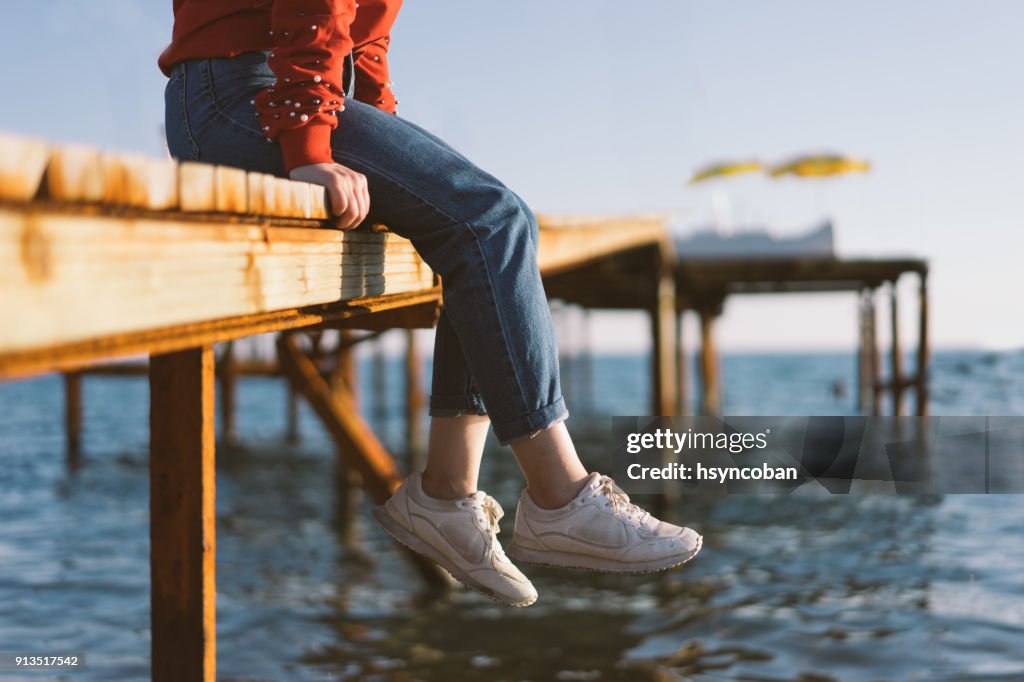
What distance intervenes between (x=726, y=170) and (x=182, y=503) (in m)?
29.0

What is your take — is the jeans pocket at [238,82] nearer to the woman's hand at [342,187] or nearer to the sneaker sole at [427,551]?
the woman's hand at [342,187]

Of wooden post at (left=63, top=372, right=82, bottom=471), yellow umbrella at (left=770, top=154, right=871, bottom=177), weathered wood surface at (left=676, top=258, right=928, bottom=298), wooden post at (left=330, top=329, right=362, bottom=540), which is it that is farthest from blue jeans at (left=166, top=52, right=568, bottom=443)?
yellow umbrella at (left=770, top=154, right=871, bottom=177)

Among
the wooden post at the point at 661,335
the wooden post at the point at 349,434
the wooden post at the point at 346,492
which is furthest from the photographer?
the wooden post at the point at 661,335

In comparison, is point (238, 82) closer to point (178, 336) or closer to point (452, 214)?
point (452, 214)

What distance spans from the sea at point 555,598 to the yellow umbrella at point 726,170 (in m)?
18.8

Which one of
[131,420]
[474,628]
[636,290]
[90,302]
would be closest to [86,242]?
[90,302]

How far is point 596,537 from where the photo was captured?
2229mm

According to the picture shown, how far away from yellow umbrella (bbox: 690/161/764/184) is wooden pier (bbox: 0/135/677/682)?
2768cm

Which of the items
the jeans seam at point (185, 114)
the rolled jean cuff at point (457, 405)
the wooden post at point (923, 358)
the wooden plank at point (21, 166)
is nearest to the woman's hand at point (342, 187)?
the jeans seam at point (185, 114)

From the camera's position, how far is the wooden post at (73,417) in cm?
1573

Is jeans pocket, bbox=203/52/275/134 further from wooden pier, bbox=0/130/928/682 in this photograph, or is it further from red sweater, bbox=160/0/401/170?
wooden pier, bbox=0/130/928/682

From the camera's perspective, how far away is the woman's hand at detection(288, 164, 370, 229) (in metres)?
2.07

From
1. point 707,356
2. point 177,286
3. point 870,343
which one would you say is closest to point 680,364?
point 707,356

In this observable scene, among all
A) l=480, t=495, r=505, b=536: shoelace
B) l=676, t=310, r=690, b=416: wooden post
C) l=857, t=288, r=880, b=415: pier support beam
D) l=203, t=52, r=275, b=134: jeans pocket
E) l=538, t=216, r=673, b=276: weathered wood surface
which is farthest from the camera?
l=676, t=310, r=690, b=416: wooden post
